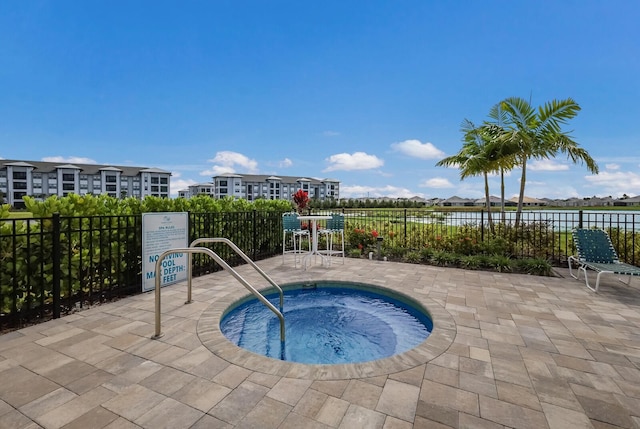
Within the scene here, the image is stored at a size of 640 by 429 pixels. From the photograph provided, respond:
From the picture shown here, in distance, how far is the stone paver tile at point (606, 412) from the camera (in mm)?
1774

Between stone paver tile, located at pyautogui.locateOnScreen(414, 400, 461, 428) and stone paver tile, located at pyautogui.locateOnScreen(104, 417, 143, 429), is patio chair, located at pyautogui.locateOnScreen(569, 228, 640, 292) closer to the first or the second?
stone paver tile, located at pyautogui.locateOnScreen(414, 400, 461, 428)

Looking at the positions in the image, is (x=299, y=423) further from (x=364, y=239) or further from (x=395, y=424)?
(x=364, y=239)

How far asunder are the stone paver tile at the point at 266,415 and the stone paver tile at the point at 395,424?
0.61 m

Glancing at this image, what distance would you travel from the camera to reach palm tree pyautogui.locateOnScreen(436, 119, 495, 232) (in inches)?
316

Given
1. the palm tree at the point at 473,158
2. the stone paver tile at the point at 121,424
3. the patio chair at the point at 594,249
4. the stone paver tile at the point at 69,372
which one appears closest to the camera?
the stone paver tile at the point at 121,424

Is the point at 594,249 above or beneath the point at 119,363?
above

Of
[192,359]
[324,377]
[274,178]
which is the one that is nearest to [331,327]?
[324,377]

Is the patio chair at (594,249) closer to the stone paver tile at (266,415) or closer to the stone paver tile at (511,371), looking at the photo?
the stone paver tile at (511,371)

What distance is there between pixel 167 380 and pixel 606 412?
300 cm

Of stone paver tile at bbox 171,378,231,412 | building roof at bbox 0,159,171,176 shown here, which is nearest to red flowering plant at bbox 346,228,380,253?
stone paver tile at bbox 171,378,231,412

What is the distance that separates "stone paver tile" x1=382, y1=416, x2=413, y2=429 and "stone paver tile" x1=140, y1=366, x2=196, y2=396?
1.44 m

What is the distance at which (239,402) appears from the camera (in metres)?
1.93

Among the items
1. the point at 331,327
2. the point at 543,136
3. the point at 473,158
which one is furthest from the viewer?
the point at 473,158

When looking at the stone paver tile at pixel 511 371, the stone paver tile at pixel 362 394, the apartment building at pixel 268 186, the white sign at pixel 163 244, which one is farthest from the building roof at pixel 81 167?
the stone paver tile at pixel 511 371
